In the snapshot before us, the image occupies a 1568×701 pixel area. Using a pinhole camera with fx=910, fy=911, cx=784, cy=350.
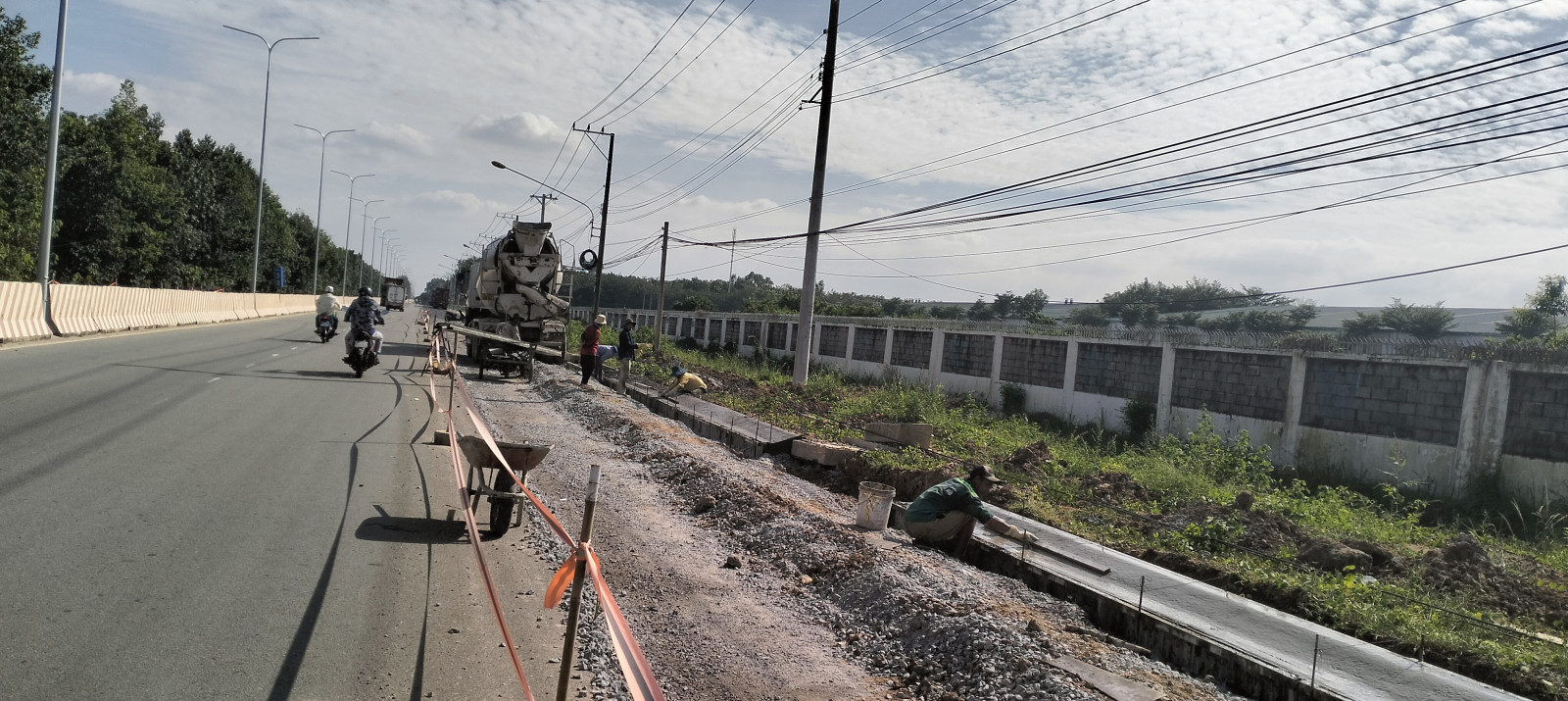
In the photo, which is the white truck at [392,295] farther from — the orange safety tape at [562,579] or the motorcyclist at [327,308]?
the orange safety tape at [562,579]

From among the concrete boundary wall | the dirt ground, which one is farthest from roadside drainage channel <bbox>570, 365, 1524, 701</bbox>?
the concrete boundary wall

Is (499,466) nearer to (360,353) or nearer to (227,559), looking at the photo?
(227,559)

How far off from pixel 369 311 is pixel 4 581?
43.7ft

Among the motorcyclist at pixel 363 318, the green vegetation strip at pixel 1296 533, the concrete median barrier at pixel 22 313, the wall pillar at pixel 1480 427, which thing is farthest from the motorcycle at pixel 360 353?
the wall pillar at pixel 1480 427

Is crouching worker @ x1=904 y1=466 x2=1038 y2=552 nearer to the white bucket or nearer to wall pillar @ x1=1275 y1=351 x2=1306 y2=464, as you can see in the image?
the white bucket

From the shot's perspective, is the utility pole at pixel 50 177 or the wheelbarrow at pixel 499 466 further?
the utility pole at pixel 50 177

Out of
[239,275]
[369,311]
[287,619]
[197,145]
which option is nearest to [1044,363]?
[369,311]

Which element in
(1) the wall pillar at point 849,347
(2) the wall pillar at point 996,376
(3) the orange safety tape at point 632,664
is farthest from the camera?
(1) the wall pillar at point 849,347

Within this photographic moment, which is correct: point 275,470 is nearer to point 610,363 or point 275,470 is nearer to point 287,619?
point 287,619

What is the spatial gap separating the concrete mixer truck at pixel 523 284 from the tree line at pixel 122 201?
23391 mm

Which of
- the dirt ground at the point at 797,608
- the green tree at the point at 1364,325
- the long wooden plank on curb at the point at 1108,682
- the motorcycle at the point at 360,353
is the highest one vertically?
the green tree at the point at 1364,325

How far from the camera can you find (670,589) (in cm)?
636

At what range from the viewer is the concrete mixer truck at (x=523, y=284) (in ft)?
79.9

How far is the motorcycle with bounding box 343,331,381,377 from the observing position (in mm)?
17688
